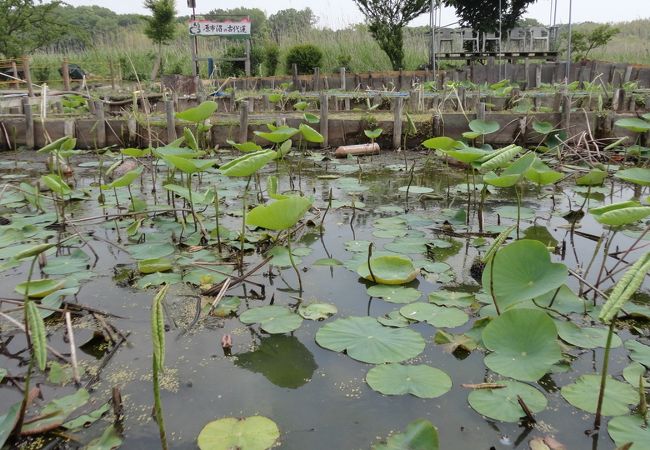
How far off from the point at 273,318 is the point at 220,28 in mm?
12720

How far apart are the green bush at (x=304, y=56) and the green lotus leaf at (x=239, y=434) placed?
15.3m

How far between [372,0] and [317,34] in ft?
8.13

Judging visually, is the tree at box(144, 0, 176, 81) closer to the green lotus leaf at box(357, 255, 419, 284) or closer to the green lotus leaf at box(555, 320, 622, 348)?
→ the green lotus leaf at box(357, 255, 419, 284)

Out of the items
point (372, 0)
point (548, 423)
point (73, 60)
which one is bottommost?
point (548, 423)

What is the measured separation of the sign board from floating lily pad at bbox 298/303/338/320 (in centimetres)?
1229

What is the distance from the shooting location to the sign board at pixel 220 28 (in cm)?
1322

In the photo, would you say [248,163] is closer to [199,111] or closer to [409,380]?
[199,111]

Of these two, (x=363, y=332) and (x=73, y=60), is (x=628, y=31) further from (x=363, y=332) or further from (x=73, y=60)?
(x=363, y=332)

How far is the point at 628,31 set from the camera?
119 feet

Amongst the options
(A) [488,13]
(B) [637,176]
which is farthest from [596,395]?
(A) [488,13]

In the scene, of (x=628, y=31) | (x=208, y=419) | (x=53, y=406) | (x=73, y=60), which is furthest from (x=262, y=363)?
(x=628, y=31)

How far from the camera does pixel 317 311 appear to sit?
7.73 ft

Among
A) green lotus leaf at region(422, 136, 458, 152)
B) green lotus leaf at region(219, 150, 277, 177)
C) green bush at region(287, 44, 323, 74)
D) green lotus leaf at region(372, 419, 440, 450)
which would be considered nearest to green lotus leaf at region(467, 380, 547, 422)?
green lotus leaf at region(372, 419, 440, 450)

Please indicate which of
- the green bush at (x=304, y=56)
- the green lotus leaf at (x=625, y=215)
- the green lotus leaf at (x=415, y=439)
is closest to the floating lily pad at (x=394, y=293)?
the green lotus leaf at (x=625, y=215)
